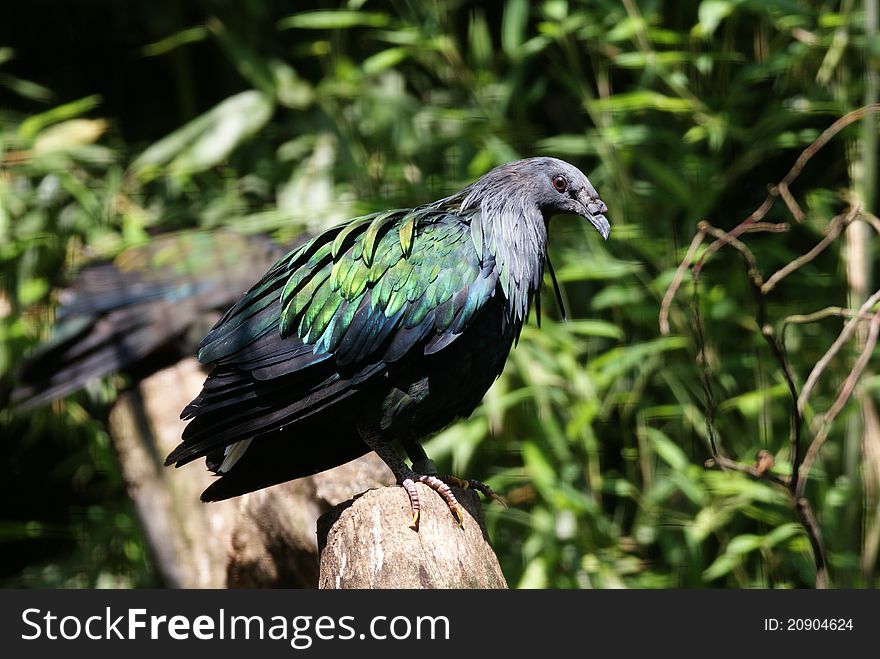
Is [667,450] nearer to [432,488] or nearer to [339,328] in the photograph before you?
[432,488]

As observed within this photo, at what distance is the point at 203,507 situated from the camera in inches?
138

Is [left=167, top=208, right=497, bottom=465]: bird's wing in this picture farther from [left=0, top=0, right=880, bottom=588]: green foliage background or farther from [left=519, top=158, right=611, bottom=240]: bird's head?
[left=0, top=0, right=880, bottom=588]: green foliage background

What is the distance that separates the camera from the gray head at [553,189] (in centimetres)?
272

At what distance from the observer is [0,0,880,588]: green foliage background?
13.3 ft

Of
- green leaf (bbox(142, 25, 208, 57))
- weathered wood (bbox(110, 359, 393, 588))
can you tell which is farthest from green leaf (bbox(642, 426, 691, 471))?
green leaf (bbox(142, 25, 208, 57))

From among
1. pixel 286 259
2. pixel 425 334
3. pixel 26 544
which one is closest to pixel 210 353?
pixel 286 259

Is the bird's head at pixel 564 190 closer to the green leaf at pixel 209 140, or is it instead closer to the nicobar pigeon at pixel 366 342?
the nicobar pigeon at pixel 366 342

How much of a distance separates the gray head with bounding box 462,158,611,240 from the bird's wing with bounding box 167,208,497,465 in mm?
205

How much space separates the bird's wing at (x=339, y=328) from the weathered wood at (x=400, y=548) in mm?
260

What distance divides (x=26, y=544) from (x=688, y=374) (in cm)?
313

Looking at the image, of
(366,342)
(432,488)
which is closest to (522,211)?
(366,342)

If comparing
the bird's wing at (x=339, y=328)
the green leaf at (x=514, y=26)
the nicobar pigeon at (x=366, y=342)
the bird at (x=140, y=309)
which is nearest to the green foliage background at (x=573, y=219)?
the green leaf at (x=514, y=26)

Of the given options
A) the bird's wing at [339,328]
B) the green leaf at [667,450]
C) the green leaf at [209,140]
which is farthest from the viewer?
the green leaf at [209,140]

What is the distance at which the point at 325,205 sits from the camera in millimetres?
4453
